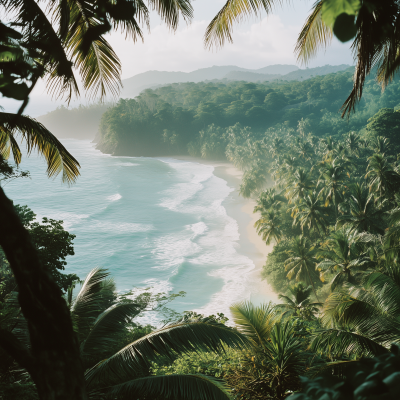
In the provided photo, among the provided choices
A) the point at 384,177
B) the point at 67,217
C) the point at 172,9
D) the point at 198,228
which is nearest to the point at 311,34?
the point at 172,9

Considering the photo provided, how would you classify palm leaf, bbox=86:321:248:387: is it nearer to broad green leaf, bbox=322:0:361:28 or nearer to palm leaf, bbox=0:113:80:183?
palm leaf, bbox=0:113:80:183

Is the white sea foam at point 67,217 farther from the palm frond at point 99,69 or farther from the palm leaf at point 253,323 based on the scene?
the palm frond at point 99,69

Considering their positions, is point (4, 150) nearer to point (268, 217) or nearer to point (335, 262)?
point (335, 262)

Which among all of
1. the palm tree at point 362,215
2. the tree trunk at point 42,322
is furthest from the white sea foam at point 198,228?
the tree trunk at point 42,322

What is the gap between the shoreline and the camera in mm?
21812

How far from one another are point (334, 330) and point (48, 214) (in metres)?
36.6

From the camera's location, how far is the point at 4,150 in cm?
490

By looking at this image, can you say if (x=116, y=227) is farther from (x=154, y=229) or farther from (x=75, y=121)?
(x=75, y=121)

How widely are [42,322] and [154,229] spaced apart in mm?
30846

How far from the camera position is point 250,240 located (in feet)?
98.8

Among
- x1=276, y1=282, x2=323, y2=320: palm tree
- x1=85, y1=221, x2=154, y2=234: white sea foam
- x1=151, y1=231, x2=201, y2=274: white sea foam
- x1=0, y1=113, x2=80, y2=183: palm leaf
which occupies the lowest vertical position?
x1=151, y1=231, x2=201, y2=274: white sea foam

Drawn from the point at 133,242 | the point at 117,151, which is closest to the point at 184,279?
the point at 133,242

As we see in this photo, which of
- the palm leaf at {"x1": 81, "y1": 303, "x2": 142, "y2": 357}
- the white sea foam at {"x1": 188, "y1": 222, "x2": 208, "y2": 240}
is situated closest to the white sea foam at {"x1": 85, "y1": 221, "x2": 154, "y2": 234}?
the white sea foam at {"x1": 188, "y1": 222, "x2": 208, "y2": 240}

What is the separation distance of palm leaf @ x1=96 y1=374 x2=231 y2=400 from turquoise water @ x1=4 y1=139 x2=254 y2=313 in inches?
632
